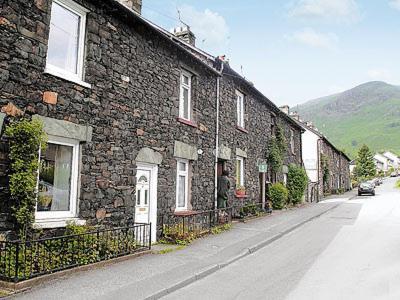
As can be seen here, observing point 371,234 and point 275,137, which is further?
point 275,137

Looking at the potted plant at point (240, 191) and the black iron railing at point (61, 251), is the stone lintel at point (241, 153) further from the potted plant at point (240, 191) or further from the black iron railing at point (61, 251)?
the black iron railing at point (61, 251)

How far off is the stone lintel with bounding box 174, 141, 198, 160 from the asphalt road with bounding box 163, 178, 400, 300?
3.74 m

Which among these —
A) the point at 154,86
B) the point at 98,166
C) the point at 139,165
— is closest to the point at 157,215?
the point at 139,165

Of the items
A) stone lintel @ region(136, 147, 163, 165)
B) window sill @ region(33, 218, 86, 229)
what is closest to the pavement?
window sill @ region(33, 218, 86, 229)

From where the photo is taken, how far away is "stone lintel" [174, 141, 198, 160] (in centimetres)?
1190

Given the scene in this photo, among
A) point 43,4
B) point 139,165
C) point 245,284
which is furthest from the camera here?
point 139,165

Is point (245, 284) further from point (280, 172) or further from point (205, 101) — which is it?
point (280, 172)

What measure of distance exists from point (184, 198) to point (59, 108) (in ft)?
19.4

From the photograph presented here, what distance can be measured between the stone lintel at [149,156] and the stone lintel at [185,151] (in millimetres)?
931

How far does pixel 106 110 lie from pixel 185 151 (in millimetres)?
3809

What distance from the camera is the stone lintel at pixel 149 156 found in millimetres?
10148

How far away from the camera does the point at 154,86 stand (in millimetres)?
10961

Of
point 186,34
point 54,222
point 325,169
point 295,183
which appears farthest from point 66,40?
point 325,169

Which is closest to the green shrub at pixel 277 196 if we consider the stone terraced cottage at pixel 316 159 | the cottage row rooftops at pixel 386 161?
the stone terraced cottage at pixel 316 159
